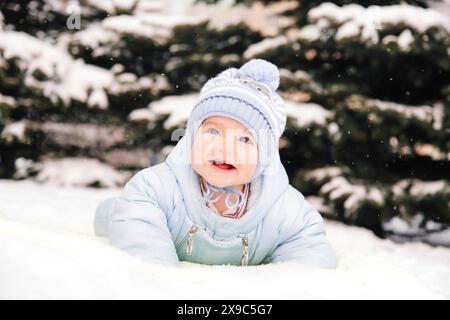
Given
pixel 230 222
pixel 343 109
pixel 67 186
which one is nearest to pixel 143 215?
pixel 230 222

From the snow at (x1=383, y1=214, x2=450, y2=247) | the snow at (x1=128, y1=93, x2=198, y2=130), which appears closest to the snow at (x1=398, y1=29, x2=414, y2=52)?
the snow at (x1=383, y1=214, x2=450, y2=247)

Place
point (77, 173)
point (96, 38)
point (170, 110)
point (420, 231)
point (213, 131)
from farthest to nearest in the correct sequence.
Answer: point (96, 38)
point (77, 173)
point (170, 110)
point (420, 231)
point (213, 131)

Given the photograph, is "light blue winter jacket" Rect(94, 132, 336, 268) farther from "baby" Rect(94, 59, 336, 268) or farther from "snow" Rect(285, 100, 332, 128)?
"snow" Rect(285, 100, 332, 128)

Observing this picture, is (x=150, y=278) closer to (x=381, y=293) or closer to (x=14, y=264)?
(x=14, y=264)

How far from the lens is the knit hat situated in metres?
1.51

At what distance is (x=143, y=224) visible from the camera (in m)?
1.39

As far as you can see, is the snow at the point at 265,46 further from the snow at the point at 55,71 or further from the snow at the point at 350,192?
the snow at the point at 55,71

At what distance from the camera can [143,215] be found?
1.41 metres

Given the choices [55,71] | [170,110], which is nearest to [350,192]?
[170,110]

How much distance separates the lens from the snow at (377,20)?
2785mm

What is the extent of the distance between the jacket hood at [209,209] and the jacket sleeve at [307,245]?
0.11 metres

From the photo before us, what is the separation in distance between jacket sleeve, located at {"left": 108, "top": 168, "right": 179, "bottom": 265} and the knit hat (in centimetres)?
23

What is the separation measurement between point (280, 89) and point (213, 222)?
207cm

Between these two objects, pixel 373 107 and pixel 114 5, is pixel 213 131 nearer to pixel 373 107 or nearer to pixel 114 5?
pixel 373 107
